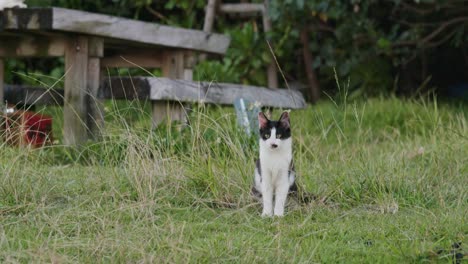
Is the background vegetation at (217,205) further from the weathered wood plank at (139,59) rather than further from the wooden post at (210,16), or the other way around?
the wooden post at (210,16)

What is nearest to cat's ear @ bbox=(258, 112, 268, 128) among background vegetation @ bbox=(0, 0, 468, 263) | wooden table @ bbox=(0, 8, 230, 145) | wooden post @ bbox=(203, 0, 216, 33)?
background vegetation @ bbox=(0, 0, 468, 263)

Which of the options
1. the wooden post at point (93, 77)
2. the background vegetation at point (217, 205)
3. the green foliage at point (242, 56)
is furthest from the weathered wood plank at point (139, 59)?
the green foliage at point (242, 56)

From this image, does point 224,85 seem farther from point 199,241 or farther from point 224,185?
point 199,241

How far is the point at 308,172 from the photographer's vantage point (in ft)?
18.1

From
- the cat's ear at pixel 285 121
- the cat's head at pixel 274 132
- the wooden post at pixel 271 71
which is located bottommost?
the wooden post at pixel 271 71

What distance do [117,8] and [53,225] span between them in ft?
25.6

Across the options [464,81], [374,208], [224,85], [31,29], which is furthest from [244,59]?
[374,208]

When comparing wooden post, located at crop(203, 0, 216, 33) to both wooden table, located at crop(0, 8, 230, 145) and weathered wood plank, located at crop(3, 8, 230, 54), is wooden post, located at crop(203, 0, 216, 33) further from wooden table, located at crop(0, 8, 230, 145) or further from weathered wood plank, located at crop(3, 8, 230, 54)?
weathered wood plank, located at crop(3, 8, 230, 54)

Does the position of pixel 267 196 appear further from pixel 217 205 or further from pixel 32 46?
pixel 32 46

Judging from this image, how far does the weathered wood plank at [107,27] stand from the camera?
20.9 ft

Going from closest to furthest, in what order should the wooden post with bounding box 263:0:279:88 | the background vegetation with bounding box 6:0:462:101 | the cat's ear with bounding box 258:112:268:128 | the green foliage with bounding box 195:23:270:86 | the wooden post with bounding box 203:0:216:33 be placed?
the cat's ear with bounding box 258:112:268:128, the background vegetation with bounding box 6:0:462:101, the green foliage with bounding box 195:23:270:86, the wooden post with bounding box 263:0:279:88, the wooden post with bounding box 203:0:216:33

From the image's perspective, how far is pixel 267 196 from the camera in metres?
4.59

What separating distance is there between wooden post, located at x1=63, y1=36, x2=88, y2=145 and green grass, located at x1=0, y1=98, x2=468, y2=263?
631mm

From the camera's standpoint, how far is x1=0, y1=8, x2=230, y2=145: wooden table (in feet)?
21.1
